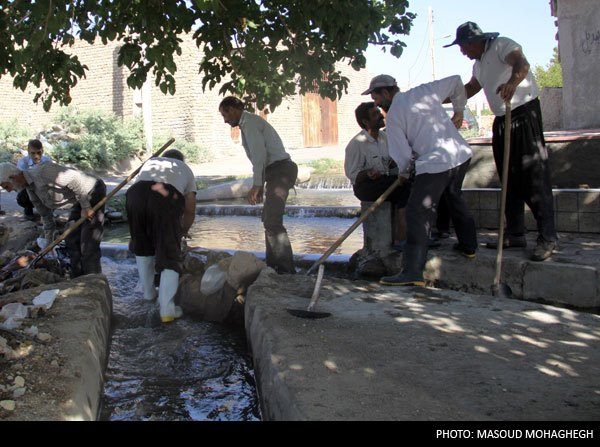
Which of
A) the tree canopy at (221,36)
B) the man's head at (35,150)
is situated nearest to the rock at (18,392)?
the tree canopy at (221,36)

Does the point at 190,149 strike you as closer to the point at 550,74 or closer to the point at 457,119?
the point at 457,119

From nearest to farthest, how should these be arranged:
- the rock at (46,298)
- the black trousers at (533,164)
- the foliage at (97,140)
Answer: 1. the rock at (46,298)
2. the black trousers at (533,164)
3. the foliage at (97,140)

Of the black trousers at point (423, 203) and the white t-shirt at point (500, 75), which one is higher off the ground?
the white t-shirt at point (500, 75)

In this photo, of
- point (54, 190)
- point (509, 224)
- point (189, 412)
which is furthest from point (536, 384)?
point (54, 190)

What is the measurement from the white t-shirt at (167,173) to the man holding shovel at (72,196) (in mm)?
1136

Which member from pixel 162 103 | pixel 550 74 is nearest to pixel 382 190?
pixel 162 103

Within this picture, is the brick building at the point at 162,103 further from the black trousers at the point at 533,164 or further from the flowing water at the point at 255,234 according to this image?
the black trousers at the point at 533,164

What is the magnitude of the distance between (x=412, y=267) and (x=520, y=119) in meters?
1.45

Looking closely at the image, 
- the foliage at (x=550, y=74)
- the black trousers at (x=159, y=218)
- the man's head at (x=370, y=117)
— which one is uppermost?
the foliage at (x=550, y=74)

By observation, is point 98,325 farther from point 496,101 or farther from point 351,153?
point 496,101

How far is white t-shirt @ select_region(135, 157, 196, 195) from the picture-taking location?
5.15 metres

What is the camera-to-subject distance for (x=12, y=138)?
63.4ft

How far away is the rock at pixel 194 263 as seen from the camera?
5.85 metres

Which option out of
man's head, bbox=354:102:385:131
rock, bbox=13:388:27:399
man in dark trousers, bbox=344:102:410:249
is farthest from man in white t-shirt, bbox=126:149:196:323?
rock, bbox=13:388:27:399
